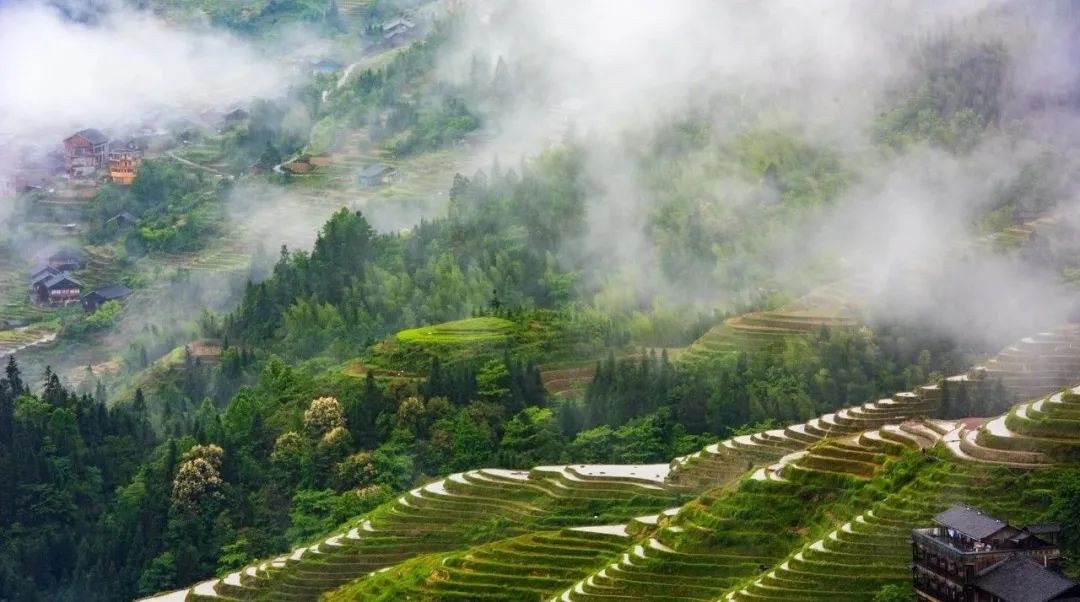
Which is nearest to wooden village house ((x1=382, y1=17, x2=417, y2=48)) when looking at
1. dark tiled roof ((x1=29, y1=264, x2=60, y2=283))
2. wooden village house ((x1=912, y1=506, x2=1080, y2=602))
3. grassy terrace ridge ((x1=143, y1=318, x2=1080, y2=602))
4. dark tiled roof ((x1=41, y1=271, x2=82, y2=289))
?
dark tiled roof ((x1=29, y1=264, x2=60, y2=283))

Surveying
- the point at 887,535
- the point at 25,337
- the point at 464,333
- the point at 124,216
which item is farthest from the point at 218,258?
the point at 887,535

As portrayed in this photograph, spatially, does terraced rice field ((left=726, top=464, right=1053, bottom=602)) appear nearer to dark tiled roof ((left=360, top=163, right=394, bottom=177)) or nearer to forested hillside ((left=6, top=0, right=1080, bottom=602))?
forested hillside ((left=6, top=0, right=1080, bottom=602))

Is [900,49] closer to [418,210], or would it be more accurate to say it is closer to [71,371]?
[418,210]

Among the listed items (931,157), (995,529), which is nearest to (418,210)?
(931,157)

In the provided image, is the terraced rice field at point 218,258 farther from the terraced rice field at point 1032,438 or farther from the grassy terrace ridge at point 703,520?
the terraced rice field at point 1032,438

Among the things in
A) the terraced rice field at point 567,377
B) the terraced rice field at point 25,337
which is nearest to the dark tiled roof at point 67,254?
the terraced rice field at point 25,337
